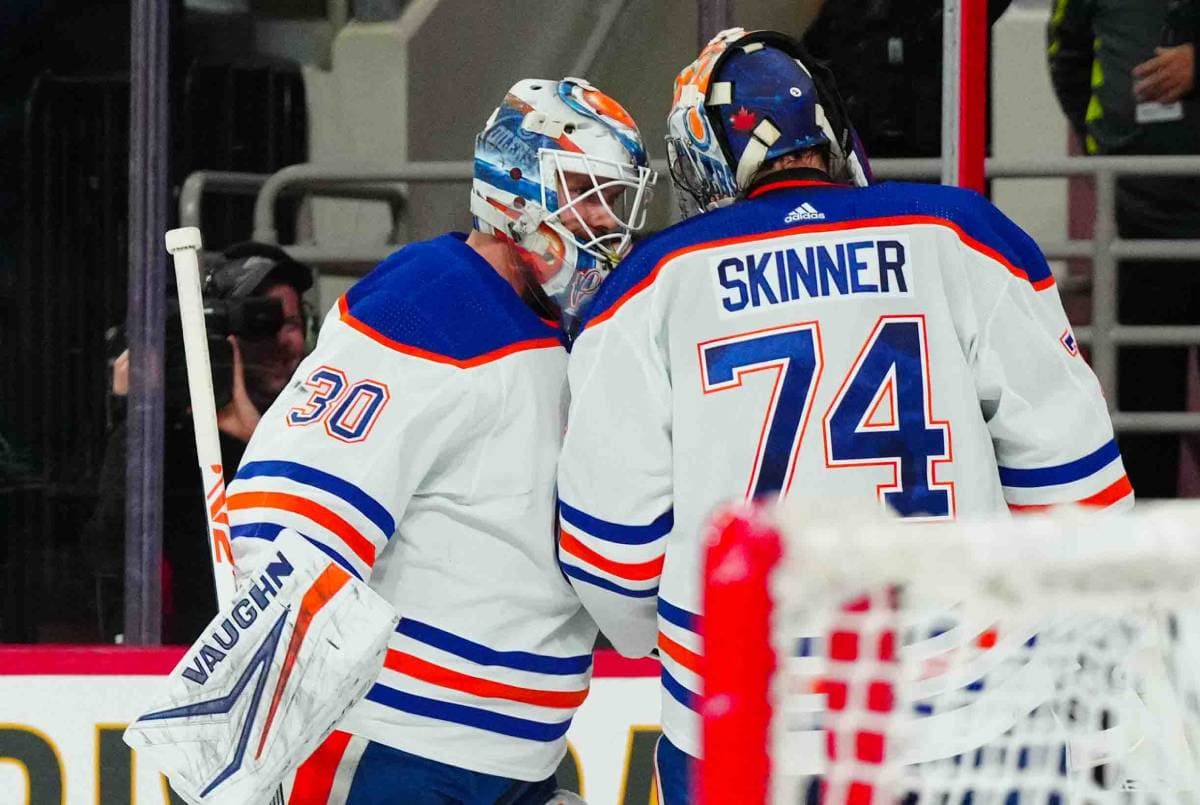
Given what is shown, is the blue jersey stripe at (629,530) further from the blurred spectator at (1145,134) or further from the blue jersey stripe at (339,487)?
the blurred spectator at (1145,134)

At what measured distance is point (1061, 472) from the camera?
212cm

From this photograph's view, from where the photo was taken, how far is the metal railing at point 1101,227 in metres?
3.50

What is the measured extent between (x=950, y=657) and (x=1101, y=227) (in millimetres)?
2050

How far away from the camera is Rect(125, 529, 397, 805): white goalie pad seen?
82.8 inches

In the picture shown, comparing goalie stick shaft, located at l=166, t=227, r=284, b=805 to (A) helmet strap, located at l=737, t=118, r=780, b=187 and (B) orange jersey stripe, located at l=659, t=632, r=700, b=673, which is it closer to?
(B) orange jersey stripe, located at l=659, t=632, r=700, b=673

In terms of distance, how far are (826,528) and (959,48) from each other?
215 centimetres

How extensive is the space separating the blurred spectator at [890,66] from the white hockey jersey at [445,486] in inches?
51.5

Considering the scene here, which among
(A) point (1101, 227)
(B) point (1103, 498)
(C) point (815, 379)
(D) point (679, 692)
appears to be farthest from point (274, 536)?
(A) point (1101, 227)

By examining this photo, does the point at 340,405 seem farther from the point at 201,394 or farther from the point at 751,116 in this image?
the point at 751,116

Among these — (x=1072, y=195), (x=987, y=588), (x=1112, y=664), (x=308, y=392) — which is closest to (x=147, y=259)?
(x=308, y=392)

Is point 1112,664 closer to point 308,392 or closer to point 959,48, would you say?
point 308,392

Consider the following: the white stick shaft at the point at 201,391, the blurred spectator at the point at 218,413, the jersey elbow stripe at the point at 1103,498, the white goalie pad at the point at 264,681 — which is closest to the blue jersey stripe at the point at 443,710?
the white goalie pad at the point at 264,681

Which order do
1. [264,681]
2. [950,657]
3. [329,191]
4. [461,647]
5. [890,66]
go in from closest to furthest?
[950,657] → [264,681] → [461,647] → [890,66] → [329,191]

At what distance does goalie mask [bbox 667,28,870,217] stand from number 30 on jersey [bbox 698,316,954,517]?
0.76ft
